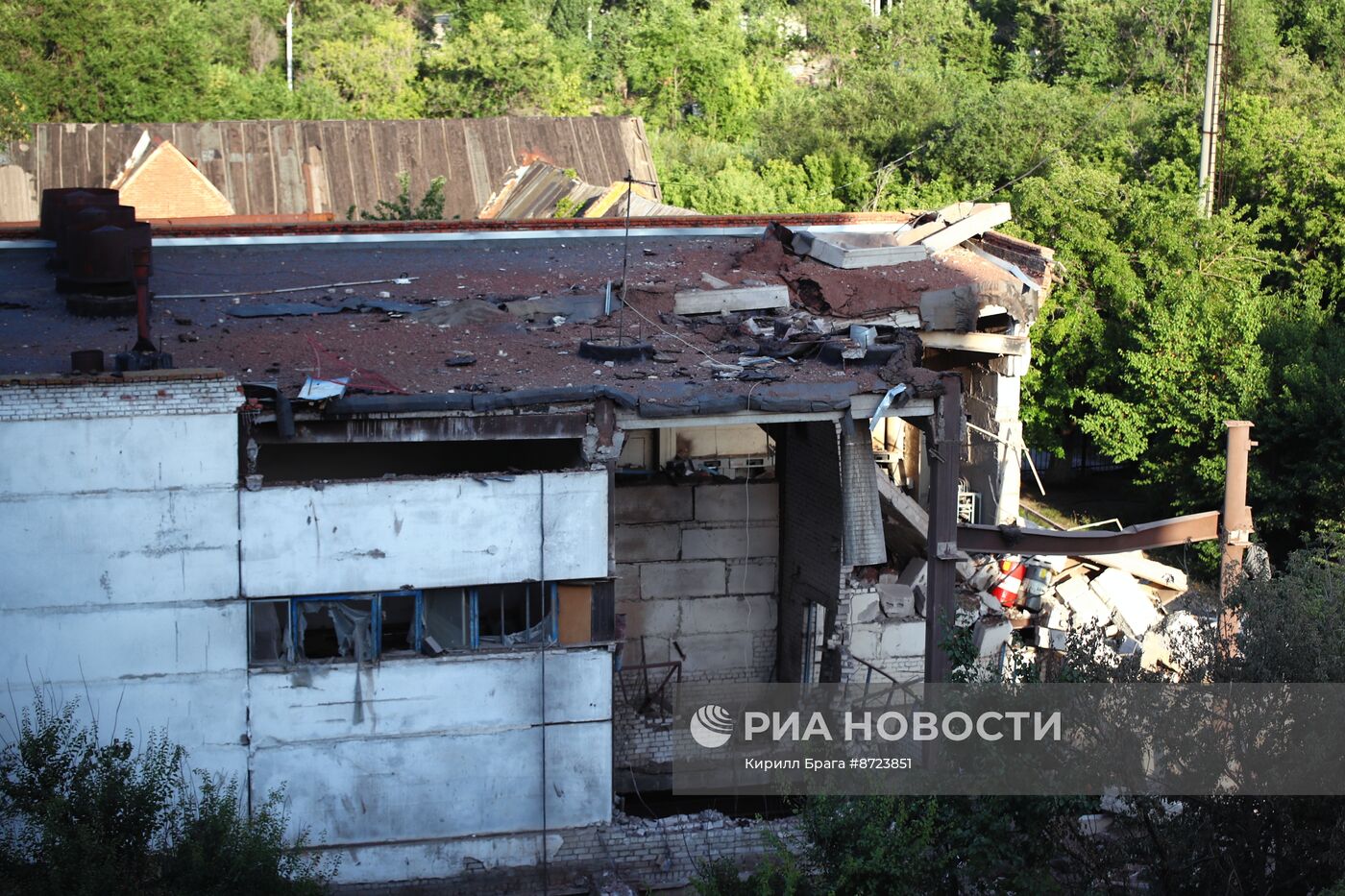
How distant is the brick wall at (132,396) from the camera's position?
11.3 metres

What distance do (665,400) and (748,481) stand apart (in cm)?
462

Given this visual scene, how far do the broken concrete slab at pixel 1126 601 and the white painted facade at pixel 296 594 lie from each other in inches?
291

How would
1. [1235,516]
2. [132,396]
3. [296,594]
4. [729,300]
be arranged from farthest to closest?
[729,300], [1235,516], [296,594], [132,396]

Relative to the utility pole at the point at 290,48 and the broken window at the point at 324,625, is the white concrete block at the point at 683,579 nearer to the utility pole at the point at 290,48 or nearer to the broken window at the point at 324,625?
the broken window at the point at 324,625

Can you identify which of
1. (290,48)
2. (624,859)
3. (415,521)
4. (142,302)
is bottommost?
(624,859)

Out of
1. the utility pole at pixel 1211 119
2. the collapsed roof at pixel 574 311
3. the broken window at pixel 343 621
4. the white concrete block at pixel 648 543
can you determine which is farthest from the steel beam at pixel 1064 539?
the utility pole at pixel 1211 119

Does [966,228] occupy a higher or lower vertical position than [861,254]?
higher

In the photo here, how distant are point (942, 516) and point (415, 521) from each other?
14.9ft

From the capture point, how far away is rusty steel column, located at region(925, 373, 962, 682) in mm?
12836

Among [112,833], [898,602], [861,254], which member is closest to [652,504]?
[898,602]

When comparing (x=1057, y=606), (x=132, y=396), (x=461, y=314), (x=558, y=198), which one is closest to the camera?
(x=132, y=396)

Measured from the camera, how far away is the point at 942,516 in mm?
12836

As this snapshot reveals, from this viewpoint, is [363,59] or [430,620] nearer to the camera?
[430,620]

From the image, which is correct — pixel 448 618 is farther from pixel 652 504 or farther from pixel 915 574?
pixel 915 574
